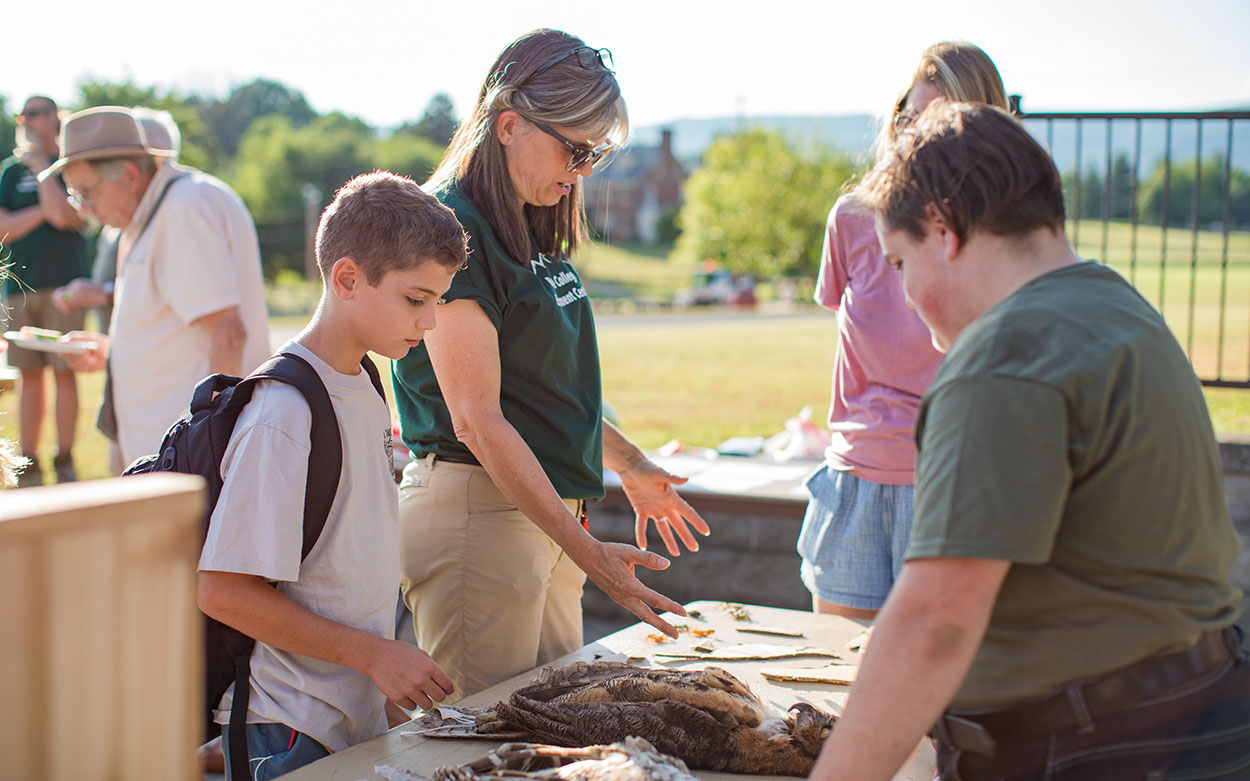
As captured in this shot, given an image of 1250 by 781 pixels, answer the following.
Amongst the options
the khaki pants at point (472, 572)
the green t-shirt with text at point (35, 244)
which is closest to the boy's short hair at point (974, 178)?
the khaki pants at point (472, 572)

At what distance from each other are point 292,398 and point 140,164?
2257 millimetres

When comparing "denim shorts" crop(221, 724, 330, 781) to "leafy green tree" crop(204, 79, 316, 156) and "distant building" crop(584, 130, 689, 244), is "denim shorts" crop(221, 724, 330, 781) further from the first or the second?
"leafy green tree" crop(204, 79, 316, 156)

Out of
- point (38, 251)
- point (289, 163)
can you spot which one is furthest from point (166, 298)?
point (289, 163)

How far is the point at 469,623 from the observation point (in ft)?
7.06

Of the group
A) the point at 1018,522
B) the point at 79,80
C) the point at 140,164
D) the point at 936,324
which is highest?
the point at 79,80

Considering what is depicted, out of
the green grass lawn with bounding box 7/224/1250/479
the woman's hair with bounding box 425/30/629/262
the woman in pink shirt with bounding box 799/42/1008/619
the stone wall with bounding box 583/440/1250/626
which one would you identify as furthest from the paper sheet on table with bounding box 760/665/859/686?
the stone wall with bounding box 583/440/1250/626

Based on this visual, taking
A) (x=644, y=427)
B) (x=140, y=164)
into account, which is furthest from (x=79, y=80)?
(x=140, y=164)

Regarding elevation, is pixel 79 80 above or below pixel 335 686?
above

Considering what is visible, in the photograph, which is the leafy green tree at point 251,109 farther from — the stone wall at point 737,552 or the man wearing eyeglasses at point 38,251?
the stone wall at point 737,552

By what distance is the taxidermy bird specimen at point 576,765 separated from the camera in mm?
1455

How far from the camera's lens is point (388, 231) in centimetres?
180

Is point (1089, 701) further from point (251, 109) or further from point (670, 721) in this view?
point (251, 109)

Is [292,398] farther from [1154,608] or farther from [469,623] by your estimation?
[1154,608]

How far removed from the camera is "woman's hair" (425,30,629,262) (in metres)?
2.06
